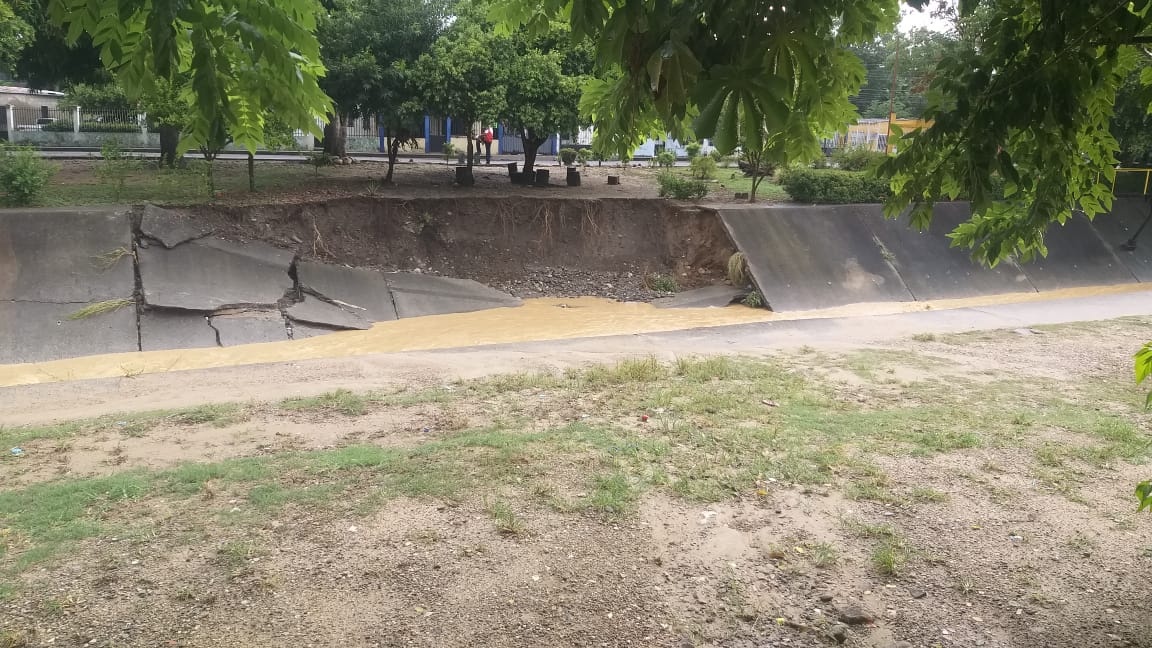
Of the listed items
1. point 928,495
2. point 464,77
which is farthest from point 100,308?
point 928,495

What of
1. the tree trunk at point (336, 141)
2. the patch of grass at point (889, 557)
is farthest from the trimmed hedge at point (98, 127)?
the patch of grass at point (889, 557)

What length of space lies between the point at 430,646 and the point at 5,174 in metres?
12.9

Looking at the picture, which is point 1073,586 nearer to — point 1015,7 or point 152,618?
point 1015,7

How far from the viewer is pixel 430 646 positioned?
3.51 m

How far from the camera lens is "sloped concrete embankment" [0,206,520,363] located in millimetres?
11172

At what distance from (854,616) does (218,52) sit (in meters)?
3.65

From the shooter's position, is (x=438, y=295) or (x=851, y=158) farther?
(x=851, y=158)

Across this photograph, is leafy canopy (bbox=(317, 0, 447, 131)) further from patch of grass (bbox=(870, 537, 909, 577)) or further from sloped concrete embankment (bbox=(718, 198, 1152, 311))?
patch of grass (bbox=(870, 537, 909, 577))

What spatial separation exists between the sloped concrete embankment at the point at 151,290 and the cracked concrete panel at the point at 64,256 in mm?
13

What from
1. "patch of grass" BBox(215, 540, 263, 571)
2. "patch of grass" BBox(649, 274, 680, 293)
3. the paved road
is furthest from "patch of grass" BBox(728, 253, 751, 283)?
"patch of grass" BBox(215, 540, 263, 571)

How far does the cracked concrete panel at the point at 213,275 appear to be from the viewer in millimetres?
12047

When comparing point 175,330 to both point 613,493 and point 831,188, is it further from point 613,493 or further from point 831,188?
point 831,188

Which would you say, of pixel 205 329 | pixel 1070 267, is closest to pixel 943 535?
pixel 205 329

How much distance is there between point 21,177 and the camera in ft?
41.5
